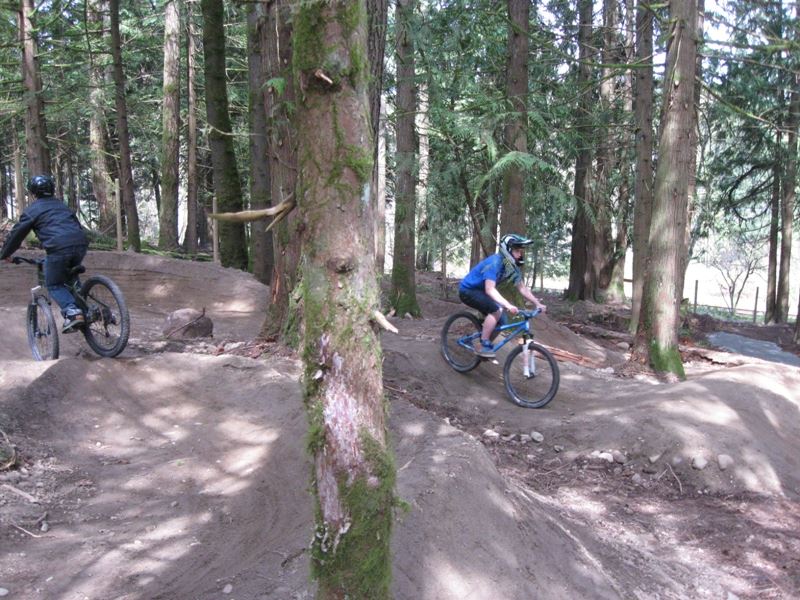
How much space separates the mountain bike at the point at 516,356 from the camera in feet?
28.0

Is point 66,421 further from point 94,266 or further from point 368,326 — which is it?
point 94,266

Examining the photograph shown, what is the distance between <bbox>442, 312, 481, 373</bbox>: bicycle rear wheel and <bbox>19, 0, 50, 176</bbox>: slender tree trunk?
11.2m

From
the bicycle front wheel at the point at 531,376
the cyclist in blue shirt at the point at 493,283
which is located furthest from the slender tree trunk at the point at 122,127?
the bicycle front wheel at the point at 531,376

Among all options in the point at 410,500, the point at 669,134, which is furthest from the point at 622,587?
the point at 669,134

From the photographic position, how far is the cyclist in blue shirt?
27.5ft

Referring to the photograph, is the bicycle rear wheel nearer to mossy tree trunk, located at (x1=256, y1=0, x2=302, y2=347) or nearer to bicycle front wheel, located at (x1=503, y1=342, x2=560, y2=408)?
bicycle front wheel, located at (x1=503, y1=342, x2=560, y2=408)

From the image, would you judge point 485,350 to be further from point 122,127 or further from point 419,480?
point 122,127

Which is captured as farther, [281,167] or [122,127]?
[122,127]

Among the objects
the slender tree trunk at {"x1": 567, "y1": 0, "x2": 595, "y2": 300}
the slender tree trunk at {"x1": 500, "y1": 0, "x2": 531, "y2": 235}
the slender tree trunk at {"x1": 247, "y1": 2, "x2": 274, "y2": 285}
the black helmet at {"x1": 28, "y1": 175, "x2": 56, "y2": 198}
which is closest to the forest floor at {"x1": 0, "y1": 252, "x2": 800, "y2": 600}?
the black helmet at {"x1": 28, "y1": 175, "x2": 56, "y2": 198}

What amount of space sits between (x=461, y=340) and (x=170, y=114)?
1422cm

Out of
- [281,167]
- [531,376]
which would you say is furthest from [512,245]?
[281,167]

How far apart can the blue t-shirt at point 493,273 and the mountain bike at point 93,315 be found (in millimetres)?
4429

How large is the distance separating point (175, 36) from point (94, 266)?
9.27 m

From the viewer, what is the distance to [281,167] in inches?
297
